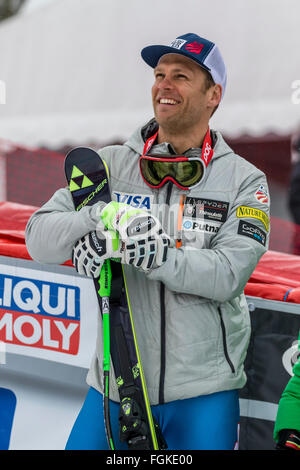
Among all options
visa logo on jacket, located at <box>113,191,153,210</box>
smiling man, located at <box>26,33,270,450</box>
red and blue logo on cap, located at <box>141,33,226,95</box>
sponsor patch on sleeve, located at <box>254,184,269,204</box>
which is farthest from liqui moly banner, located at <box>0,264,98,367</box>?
red and blue logo on cap, located at <box>141,33,226,95</box>

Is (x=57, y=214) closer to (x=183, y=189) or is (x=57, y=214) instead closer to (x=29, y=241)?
(x=29, y=241)

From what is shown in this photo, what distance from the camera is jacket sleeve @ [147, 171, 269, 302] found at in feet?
6.18

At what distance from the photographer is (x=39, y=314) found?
9.23 ft

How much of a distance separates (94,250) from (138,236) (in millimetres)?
151

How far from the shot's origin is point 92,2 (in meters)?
5.68

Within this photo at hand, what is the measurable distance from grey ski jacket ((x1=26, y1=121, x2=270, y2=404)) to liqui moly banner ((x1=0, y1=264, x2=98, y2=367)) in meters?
0.66

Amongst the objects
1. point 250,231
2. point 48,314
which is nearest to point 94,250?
point 250,231

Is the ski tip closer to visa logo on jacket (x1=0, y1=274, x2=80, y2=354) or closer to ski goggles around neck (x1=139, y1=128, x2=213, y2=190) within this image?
ski goggles around neck (x1=139, y1=128, x2=213, y2=190)

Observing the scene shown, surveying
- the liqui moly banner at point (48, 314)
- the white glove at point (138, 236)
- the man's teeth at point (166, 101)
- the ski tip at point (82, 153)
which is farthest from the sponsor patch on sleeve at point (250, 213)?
the liqui moly banner at point (48, 314)

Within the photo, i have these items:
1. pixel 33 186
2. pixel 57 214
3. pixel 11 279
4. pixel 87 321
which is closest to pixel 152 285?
pixel 57 214

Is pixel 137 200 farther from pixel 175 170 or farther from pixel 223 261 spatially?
pixel 223 261

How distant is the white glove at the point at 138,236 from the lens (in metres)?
1.83

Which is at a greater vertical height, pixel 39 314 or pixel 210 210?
pixel 210 210

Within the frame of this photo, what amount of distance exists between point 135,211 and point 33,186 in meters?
2.42
